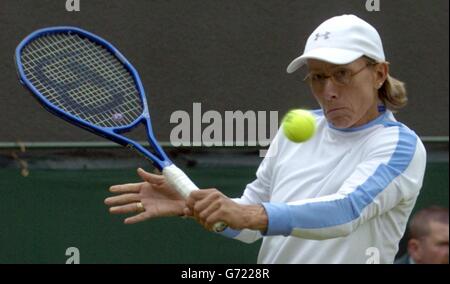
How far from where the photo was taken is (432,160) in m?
4.94

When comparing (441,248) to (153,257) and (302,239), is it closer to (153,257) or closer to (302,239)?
(153,257)

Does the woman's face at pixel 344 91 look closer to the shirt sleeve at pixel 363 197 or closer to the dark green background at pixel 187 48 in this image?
the shirt sleeve at pixel 363 197

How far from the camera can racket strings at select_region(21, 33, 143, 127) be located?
11.9ft

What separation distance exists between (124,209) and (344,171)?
59cm

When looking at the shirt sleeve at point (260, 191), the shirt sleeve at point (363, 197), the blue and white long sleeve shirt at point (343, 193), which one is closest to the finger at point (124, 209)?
the shirt sleeve at point (260, 191)

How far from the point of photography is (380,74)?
3178mm

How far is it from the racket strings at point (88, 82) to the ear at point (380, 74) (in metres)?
0.77

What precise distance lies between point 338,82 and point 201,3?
6.43ft

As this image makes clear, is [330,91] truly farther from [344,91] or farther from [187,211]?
[187,211]

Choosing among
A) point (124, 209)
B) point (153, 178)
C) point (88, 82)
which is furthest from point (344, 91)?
point (88, 82)

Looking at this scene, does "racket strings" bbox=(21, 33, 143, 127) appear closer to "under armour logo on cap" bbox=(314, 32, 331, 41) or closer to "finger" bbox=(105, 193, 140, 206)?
"finger" bbox=(105, 193, 140, 206)

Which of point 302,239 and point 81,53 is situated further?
point 81,53

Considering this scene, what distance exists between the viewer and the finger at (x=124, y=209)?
10.4 ft

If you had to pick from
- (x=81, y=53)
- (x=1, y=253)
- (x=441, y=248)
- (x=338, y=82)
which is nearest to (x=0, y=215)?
(x=1, y=253)
